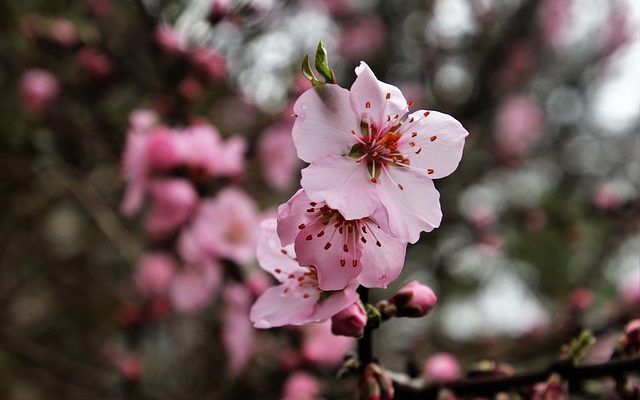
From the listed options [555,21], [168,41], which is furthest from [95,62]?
[555,21]

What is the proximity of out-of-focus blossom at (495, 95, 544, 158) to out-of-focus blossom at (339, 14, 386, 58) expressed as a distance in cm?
107

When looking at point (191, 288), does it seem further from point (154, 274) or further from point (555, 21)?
point (555, 21)

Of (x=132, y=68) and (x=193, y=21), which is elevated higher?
(x=132, y=68)

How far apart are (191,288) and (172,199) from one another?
0.57 m

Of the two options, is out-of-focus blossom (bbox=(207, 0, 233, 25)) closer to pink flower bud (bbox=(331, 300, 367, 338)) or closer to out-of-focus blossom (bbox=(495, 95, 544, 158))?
pink flower bud (bbox=(331, 300, 367, 338))

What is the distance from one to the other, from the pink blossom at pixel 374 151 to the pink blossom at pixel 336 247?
40 millimetres

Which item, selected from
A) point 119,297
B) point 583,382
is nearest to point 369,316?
point 583,382

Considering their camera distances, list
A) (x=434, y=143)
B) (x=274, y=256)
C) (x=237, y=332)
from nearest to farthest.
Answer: (x=434, y=143), (x=274, y=256), (x=237, y=332)

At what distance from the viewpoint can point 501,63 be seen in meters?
4.20

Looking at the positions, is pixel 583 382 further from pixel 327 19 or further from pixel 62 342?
pixel 327 19

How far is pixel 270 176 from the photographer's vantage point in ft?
9.18

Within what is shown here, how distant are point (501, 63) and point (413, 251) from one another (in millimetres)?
1632

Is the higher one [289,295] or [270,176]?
[270,176]

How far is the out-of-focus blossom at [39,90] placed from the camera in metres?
2.68
